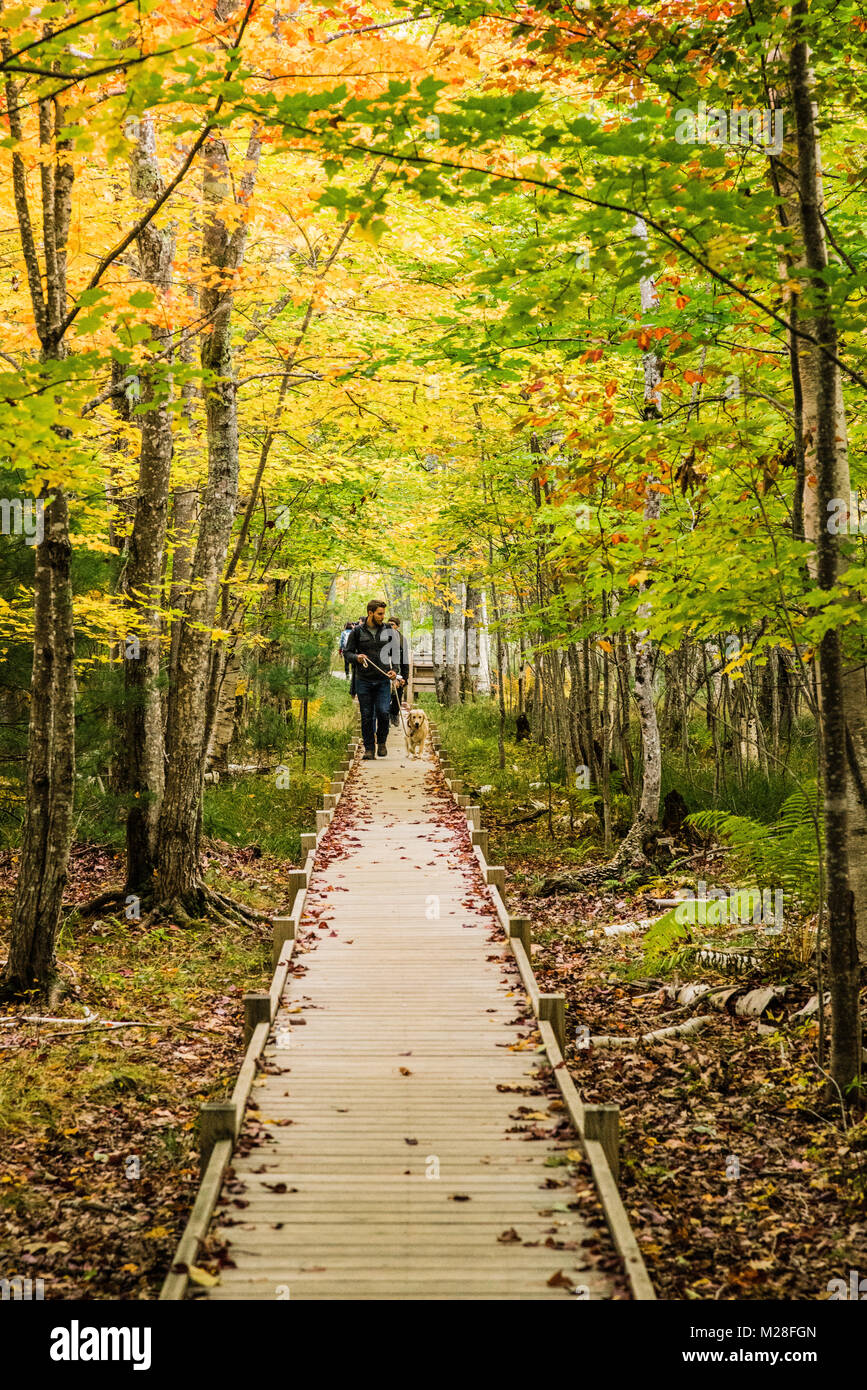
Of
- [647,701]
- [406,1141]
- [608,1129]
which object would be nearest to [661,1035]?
[608,1129]

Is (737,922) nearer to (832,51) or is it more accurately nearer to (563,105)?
(832,51)

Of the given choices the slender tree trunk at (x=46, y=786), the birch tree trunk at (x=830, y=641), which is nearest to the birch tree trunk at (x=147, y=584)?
the slender tree trunk at (x=46, y=786)

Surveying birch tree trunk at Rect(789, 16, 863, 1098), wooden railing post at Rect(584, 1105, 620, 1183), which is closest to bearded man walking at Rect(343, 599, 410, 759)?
birch tree trunk at Rect(789, 16, 863, 1098)

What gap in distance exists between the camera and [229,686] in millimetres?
16406

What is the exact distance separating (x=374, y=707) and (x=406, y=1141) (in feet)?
33.7

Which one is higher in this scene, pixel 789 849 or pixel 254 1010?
pixel 789 849

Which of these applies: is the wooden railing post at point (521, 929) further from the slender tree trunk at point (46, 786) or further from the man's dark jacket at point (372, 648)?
the man's dark jacket at point (372, 648)

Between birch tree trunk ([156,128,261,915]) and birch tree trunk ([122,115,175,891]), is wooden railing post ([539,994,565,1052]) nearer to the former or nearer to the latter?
birch tree trunk ([156,128,261,915])

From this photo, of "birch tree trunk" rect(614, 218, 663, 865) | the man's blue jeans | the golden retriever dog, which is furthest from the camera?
the golden retriever dog

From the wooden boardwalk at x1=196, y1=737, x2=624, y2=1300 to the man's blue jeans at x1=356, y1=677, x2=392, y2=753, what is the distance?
594cm

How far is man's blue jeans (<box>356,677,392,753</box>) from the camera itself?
48.0 feet

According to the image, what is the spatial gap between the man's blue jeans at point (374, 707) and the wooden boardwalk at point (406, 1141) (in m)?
5.94

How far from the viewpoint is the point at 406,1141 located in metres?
5.32

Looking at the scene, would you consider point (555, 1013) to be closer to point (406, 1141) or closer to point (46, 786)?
point (406, 1141)
